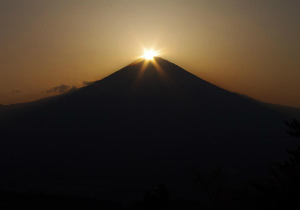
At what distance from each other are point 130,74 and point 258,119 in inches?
1819

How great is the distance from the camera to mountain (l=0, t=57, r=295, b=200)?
8812 cm

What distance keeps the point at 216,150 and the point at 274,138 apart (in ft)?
87.4

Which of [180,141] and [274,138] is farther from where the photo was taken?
[274,138]

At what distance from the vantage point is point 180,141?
118062 mm

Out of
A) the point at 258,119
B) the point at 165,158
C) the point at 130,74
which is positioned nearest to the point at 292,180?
the point at 165,158

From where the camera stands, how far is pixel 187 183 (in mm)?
80375

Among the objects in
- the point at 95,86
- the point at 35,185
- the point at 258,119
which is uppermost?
the point at 95,86

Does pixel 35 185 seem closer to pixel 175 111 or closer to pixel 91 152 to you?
pixel 91 152

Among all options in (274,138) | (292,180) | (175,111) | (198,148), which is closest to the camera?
(292,180)

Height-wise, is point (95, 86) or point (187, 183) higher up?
point (95, 86)

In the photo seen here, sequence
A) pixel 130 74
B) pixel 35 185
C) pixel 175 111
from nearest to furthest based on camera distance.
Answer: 1. pixel 35 185
2. pixel 175 111
3. pixel 130 74

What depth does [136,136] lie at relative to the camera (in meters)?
123

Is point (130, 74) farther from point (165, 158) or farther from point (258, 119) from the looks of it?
point (165, 158)

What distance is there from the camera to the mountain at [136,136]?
88125mm
